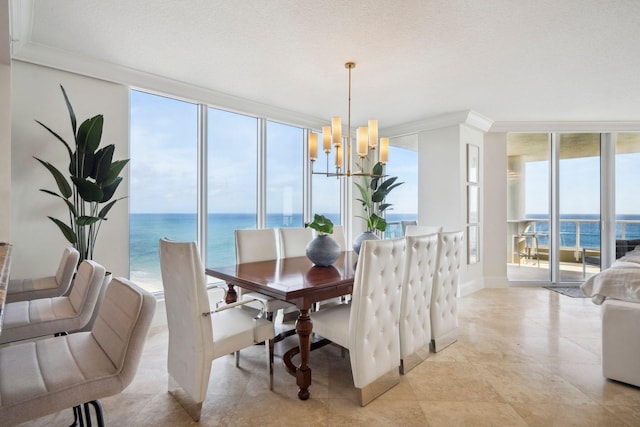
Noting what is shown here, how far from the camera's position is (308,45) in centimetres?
254

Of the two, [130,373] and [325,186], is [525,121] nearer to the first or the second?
[325,186]

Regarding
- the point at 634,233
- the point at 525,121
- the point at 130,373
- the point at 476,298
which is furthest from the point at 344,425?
the point at 634,233

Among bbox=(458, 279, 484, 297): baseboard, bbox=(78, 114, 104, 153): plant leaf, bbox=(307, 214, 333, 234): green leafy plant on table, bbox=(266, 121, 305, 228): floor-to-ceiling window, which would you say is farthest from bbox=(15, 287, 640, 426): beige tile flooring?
bbox=(266, 121, 305, 228): floor-to-ceiling window

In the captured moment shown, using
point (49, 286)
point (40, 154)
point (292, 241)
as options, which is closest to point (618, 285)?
point (292, 241)

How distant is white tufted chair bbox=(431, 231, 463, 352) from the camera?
8.77 ft

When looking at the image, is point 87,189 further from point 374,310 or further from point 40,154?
point 374,310

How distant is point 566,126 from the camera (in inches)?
192

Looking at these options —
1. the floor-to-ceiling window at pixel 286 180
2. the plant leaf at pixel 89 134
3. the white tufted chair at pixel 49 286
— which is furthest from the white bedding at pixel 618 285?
the plant leaf at pixel 89 134

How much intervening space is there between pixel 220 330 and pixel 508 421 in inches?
70.1

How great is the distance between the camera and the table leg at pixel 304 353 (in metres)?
2.03

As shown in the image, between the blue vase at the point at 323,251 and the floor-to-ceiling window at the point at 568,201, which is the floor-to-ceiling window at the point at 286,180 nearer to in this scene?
the blue vase at the point at 323,251

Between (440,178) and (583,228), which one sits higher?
(440,178)

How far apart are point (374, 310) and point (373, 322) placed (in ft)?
0.25

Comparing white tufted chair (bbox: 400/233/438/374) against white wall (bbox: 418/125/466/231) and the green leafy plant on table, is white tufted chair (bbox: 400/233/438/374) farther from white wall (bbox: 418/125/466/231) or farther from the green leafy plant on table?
white wall (bbox: 418/125/466/231)
